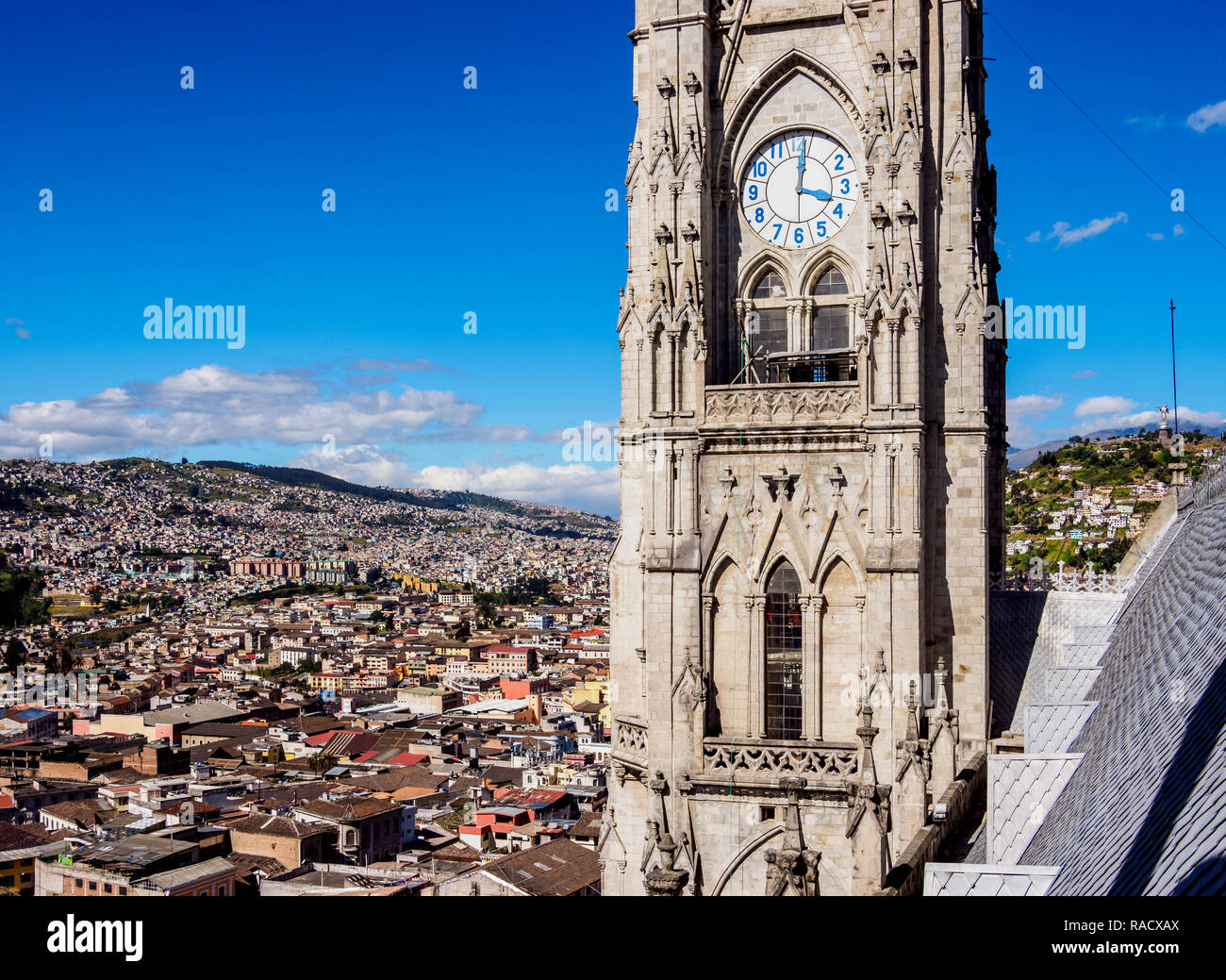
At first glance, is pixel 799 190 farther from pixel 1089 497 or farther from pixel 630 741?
pixel 1089 497

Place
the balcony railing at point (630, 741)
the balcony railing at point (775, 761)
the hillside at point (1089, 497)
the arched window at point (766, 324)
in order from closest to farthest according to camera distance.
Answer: the balcony railing at point (775, 761) < the balcony railing at point (630, 741) < the arched window at point (766, 324) < the hillside at point (1089, 497)

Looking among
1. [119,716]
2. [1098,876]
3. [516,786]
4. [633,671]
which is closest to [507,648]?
[119,716]

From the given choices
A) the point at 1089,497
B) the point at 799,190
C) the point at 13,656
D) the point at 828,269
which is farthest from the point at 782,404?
the point at 13,656

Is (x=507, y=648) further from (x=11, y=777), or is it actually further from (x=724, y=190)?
(x=724, y=190)

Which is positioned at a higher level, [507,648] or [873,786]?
[873,786]

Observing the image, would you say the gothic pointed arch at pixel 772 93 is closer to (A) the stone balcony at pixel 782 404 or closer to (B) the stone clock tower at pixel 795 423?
(B) the stone clock tower at pixel 795 423

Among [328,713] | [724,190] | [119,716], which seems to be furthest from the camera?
[328,713]

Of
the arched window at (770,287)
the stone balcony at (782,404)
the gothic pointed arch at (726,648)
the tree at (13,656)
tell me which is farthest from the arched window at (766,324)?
the tree at (13,656)
